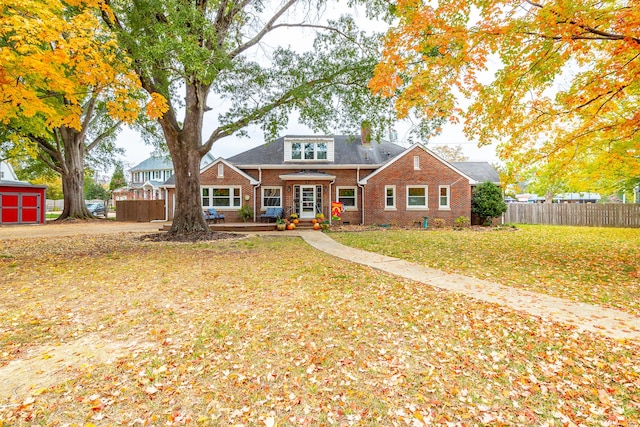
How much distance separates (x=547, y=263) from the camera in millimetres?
7859

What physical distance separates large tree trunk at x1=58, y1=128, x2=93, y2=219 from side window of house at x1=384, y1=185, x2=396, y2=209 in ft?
78.2

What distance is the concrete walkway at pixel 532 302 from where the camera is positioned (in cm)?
389

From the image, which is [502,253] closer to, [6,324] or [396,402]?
[396,402]

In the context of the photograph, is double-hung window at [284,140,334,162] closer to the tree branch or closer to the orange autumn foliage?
the tree branch

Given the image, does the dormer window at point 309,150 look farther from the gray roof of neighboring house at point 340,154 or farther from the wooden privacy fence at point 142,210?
the wooden privacy fence at point 142,210

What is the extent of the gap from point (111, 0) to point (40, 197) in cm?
2109

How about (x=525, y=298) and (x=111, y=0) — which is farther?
(x=111, y=0)

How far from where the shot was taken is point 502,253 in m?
9.45

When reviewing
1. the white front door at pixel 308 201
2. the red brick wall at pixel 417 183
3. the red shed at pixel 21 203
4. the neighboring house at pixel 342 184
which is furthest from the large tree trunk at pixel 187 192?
the red shed at pixel 21 203

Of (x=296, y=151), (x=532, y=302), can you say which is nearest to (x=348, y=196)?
(x=296, y=151)

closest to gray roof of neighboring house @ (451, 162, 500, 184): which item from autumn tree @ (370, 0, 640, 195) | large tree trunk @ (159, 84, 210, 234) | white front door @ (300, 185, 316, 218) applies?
white front door @ (300, 185, 316, 218)

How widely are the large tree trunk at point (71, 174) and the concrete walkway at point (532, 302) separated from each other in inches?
1026

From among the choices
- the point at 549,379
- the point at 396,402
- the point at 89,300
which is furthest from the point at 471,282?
the point at 89,300

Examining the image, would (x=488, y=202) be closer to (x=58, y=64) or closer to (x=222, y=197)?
(x=222, y=197)
